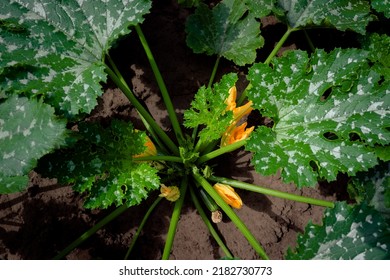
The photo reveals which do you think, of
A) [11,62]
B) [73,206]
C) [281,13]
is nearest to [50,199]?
[73,206]

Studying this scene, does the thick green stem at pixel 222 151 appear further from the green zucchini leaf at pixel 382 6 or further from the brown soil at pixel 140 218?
the green zucchini leaf at pixel 382 6

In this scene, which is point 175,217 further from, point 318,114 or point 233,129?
point 318,114

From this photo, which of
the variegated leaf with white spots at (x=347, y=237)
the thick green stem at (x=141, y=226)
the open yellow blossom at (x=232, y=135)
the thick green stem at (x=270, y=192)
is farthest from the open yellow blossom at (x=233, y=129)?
the variegated leaf with white spots at (x=347, y=237)

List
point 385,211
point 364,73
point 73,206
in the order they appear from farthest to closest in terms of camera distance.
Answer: point 73,206, point 385,211, point 364,73

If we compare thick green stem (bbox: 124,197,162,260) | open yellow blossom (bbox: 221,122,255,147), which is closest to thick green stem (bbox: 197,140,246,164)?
open yellow blossom (bbox: 221,122,255,147)

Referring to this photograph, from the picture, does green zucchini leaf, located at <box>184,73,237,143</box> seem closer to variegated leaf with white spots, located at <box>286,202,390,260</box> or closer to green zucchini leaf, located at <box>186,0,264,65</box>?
green zucchini leaf, located at <box>186,0,264,65</box>

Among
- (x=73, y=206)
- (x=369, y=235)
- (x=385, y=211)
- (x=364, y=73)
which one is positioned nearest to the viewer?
(x=369, y=235)
